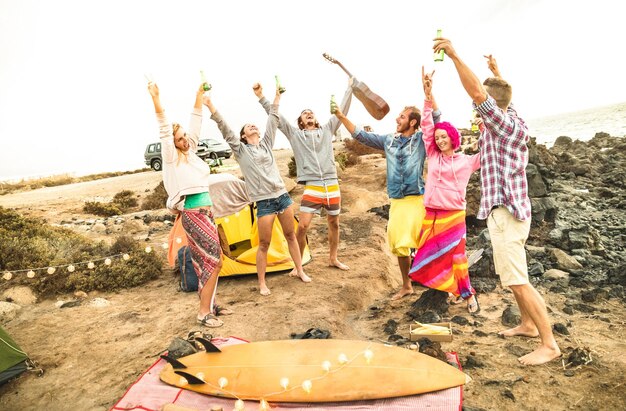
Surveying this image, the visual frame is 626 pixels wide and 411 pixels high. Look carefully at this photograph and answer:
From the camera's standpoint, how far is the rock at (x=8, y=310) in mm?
5484

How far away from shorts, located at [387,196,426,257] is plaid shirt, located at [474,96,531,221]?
3.97ft

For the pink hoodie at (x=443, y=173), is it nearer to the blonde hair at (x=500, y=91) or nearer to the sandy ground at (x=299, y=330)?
the blonde hair at (x=500, y=91)

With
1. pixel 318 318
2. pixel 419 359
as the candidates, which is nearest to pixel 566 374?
pixel 419 359

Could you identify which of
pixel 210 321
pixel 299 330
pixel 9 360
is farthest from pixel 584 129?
pixel 9 360

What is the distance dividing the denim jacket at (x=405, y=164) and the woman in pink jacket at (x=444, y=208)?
194 mm

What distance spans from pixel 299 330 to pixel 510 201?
2.49 m

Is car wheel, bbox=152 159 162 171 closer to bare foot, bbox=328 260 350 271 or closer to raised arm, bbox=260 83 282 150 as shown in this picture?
bare foot, bbox=328 260 350 271

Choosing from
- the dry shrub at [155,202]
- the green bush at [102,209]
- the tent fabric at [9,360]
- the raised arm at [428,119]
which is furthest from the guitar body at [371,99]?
the green bush at [102,209]

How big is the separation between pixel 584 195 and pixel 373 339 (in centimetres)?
1238

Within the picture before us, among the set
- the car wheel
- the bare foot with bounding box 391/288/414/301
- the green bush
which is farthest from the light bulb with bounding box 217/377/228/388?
the car wheel

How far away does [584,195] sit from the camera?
529 inches

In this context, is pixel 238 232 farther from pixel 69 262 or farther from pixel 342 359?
pixel 342 359

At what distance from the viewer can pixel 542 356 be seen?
3496mm

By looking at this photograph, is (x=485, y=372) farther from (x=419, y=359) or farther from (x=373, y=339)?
(x=373, y=339)
